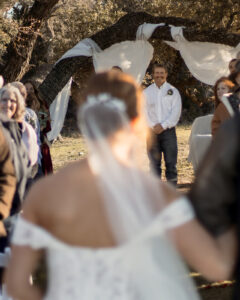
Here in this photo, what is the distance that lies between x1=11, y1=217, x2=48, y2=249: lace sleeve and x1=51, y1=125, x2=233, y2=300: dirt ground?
1.99ft

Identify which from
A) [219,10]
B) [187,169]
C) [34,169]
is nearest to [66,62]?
[187,169]

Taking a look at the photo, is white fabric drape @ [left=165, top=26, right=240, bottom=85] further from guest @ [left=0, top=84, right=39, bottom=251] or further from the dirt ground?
guest @ [left=0, top=84, right=39, bottom=251]

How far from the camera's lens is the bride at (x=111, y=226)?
5.80 ft

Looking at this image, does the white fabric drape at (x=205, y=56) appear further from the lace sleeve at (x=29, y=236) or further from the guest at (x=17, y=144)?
the lace sleeve at (x=29, y=236)

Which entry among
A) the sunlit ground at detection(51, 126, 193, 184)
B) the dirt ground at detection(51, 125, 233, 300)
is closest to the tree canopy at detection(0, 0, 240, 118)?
the sunlit ground at detection(51, 126, 193, 184)

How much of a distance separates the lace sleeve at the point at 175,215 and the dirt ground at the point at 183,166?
1.63 ft

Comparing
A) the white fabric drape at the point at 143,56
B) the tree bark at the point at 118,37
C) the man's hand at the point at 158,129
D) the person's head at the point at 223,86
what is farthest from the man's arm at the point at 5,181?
the tree bark at the point at 118,37

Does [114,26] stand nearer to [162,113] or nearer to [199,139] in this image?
[199,139]

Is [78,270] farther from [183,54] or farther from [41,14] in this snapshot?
[41,14]

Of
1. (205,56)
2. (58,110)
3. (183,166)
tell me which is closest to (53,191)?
(205,56)

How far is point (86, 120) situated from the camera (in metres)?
1.84

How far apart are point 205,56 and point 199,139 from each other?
331 centimetres

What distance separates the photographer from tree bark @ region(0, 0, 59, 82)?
12.2 metres

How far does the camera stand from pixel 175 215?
5.82ft
